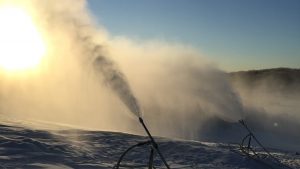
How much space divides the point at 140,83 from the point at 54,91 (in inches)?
247

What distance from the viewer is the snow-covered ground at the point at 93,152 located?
13867 mm

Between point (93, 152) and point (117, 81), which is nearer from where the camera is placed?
point (93, 152)

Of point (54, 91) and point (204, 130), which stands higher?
point (54, 91)

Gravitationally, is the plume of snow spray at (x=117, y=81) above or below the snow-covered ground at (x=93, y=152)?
above

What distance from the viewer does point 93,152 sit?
1548cm

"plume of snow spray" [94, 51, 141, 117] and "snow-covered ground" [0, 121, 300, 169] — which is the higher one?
"plume of snow spray" [94, 51, 141, 117]

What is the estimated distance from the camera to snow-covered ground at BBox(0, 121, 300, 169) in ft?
45.5

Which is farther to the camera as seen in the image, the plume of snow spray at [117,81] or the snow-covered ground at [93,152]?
the plume of snow spray at [117,81]

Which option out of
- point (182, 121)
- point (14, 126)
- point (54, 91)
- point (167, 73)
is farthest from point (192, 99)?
point (14, 126)

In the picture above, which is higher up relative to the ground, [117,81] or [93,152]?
[117,81]

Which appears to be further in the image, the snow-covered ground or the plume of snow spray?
the plume of snow spray

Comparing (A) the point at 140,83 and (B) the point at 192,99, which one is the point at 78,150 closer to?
(B) the point at 192,99

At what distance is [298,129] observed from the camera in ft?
115

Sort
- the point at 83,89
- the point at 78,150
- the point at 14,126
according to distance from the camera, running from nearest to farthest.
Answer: the point at 78,150 → the point at 14,126 → the point at 83,89
